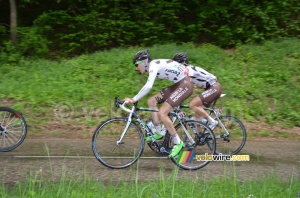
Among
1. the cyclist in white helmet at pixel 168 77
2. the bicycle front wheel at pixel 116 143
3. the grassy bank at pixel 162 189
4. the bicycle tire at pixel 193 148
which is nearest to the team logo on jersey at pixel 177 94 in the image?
the cyclist in white helmet at pixel 168 77

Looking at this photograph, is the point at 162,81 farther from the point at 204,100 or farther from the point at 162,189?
the point at 162,189

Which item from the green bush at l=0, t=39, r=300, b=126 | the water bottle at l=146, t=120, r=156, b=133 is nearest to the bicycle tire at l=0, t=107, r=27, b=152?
the green bush at l=0, t=39, r=300, b=126

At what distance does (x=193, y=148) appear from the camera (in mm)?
7020

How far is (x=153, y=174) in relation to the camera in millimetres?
6477

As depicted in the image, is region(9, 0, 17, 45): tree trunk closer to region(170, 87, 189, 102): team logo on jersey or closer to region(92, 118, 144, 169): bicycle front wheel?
region(92, 118, 144, 169): bicycle front wheel

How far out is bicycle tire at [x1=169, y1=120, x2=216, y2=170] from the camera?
22.6 feet

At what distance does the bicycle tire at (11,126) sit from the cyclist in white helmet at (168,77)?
256cm

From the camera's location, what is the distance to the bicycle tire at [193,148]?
6.88 m

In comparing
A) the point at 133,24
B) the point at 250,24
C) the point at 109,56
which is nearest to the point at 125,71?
the point at 109,56

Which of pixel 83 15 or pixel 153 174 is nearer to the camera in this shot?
pixel 153 174

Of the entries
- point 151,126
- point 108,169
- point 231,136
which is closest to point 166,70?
point 151,126

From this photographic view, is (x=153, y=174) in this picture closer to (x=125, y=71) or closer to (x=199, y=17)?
(x=125, y=71)

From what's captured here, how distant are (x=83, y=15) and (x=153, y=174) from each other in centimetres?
904

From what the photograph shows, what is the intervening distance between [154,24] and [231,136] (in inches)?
268
